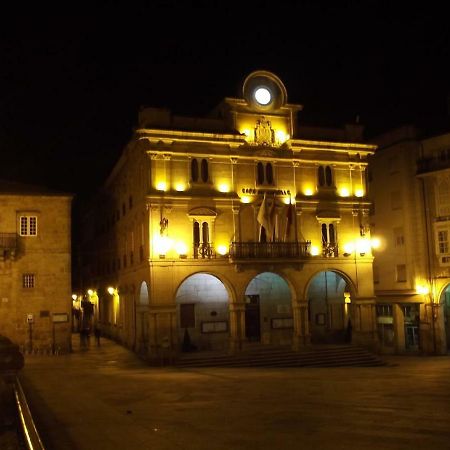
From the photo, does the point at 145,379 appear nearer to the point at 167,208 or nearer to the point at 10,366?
the point at 167,208

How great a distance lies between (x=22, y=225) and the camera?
3972cm

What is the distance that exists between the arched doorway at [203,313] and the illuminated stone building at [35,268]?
7.87m

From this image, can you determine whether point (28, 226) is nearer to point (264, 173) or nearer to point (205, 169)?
point (205, 169)

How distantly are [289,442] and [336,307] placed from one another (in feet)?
98.0

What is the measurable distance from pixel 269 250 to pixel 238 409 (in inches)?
785

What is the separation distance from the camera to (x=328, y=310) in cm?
4225

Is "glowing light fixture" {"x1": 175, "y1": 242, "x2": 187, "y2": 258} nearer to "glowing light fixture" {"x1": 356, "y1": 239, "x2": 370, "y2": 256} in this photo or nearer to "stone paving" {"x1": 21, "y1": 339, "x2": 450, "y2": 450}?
"stone paving" {"x1": 21, "y1": 339, "x2": 450, "y2": 450}

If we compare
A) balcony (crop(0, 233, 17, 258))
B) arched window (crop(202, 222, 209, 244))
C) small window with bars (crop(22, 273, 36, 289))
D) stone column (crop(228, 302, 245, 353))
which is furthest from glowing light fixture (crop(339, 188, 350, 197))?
balcony (crop(0, 233, 17, 258))

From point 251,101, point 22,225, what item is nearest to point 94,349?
point 22,225

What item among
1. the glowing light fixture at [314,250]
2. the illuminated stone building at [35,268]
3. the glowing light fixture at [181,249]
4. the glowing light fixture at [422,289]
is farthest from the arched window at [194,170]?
the glowing light fixture at [422,289]

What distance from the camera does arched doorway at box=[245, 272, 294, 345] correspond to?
39812mm

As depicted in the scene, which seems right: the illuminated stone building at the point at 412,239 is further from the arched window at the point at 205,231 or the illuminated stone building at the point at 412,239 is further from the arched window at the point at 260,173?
the arched window at the point at 205,231

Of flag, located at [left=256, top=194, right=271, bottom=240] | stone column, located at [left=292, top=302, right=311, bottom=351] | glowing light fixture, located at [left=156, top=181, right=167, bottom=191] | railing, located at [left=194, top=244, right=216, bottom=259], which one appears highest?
glowing light fixture, located at [left=156, top=181, right=167, bottom=191]

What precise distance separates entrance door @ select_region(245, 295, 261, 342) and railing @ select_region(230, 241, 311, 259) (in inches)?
171
